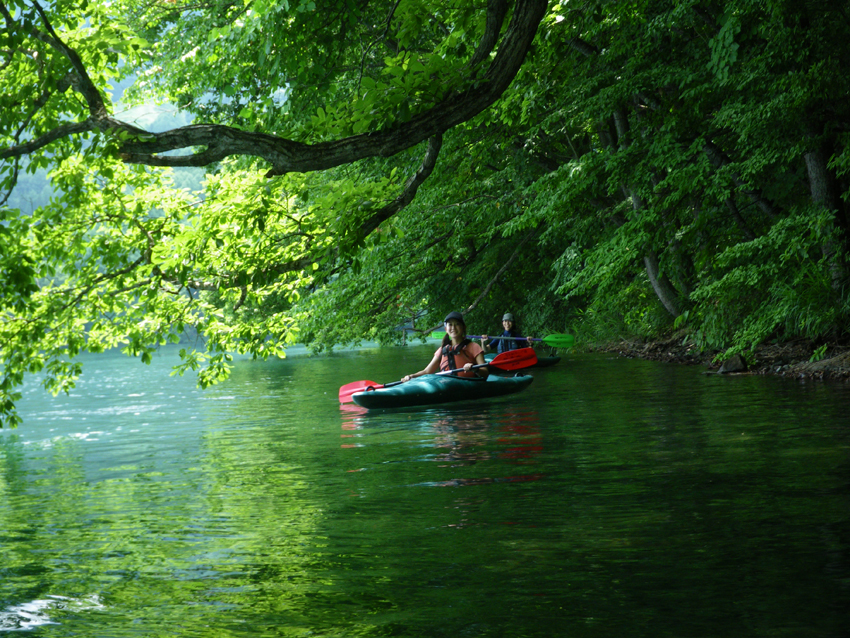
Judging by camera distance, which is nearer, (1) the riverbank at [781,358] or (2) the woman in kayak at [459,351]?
(1) the riverbank at [781,358]

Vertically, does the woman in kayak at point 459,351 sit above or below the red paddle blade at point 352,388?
above

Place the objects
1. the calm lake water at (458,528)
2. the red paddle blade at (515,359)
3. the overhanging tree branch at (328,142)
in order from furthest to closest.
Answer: the red paddle blade at (515,359), the overhanging tree branch at (328,142), the calm lake water at (458,528)

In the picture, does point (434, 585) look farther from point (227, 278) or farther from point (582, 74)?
point (582, 74)

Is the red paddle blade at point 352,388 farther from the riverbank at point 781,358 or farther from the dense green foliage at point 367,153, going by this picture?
the riverbank at point 781,358

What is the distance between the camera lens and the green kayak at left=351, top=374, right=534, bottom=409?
1297 centimetres

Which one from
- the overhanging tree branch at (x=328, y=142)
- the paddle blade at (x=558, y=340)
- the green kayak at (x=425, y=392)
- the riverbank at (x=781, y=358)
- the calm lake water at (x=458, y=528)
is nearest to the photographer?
the calm lake water at (x=458, y=528)

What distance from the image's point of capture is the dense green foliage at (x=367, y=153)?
6.20 meters

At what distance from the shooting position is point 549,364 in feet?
67.8

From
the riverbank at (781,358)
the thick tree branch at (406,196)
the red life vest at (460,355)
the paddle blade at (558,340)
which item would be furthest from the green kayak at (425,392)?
the thick tree branch at (406,196)

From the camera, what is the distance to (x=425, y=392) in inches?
515

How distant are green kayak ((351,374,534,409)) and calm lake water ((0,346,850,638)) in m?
1.25

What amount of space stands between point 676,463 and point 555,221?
8564mm

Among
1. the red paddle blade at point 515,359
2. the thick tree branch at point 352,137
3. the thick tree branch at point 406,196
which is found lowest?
the red paddle blade at point 515,359

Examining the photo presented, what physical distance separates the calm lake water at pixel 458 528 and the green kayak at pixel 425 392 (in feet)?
4.09
